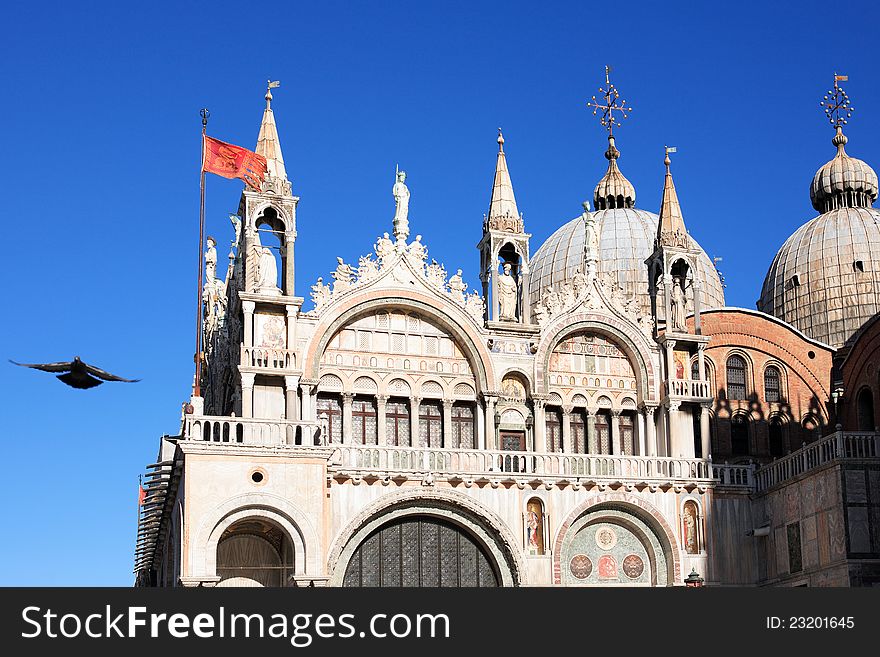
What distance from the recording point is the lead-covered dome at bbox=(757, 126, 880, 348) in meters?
61.8

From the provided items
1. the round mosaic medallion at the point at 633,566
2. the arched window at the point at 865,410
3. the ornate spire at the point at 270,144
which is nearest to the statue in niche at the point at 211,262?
the ornate spire at the point at 270,144

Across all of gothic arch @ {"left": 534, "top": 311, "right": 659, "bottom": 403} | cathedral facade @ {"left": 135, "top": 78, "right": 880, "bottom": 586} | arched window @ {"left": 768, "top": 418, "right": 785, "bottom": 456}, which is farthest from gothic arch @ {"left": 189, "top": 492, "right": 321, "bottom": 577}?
arched window @ {"left": 768, "top": 418, "right": 785, "bottom": 456}

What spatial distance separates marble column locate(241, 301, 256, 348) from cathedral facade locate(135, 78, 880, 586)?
0.06m

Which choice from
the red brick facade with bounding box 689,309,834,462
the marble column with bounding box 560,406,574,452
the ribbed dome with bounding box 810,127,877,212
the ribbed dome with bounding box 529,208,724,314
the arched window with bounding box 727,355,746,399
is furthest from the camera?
the ribbed dome with bounding box 810,127,877,212

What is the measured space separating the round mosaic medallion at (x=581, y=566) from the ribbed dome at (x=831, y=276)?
2312 centimetres

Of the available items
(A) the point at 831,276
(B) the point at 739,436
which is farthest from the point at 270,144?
(A) the point at 831,276

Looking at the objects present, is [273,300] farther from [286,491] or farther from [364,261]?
[286,491]

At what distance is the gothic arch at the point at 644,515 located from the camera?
41750 mm

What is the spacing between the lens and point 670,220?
156ft

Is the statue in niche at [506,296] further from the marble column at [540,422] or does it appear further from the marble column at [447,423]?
the marble column at [447,423]

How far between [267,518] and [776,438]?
22.0 meters

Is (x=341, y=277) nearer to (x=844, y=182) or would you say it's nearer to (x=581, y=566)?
(x=581, y=566)

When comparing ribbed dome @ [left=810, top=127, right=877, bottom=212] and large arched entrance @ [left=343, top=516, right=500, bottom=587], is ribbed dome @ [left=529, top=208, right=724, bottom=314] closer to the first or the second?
ribbed dome @ [left=810, top=127, right=877, bottom=212]

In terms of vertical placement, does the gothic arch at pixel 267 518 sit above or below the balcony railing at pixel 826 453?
below
